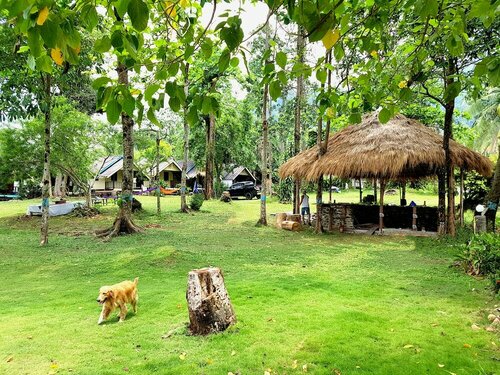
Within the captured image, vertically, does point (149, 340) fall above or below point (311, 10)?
below

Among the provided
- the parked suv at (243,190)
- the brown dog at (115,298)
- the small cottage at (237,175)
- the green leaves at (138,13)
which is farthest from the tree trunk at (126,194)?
the small cottage at (237,175)

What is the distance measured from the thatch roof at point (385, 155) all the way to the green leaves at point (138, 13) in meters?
11.1

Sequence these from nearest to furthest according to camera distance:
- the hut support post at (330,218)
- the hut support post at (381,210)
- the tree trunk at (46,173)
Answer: the tree trunk at (46,173)
the hut support post at (381,210)
the hut support post at (330,218)

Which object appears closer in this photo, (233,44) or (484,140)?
(233,44)

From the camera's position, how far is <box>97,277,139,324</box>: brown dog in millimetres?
4559

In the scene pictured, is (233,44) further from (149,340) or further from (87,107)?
(87,107)

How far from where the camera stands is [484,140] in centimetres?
2556

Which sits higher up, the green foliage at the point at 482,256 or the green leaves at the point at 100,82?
the green leaves at the point at 100,82

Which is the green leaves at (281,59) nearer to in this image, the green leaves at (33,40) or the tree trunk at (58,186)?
the green leaves at (33,40)

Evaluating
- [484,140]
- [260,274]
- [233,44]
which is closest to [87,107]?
[260,274]

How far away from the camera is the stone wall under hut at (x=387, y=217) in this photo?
13195 mm

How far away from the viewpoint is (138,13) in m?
1.41

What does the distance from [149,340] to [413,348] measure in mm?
2622

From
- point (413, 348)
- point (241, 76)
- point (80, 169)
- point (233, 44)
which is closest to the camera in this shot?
point (233, 44)
